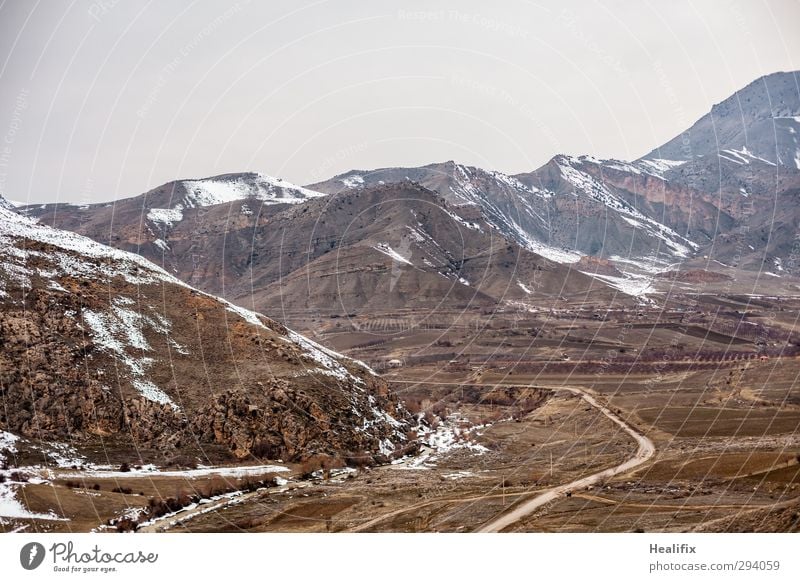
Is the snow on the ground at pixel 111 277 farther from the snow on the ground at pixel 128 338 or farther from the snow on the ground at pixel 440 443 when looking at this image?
the snow on the ground at pixel 440 443

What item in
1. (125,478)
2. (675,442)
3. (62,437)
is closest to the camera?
(125,478)

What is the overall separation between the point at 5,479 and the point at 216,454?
43.5 ft

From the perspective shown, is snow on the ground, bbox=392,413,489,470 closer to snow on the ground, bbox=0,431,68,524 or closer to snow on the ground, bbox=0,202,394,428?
snow on the ground, bbox=0,202,394,428

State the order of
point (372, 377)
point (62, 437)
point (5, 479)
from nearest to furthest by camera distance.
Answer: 1. point (5, 479)
2. point (62, 437)
3. point (372, 377)

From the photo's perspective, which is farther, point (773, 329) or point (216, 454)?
point (773, 329)

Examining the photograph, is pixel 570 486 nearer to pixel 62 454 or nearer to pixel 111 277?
pixel 62 454

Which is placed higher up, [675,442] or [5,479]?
[5,479]

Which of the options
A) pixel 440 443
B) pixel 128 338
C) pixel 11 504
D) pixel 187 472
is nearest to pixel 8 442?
pixel 11 504

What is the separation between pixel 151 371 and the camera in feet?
162

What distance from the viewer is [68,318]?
4997 centimetres

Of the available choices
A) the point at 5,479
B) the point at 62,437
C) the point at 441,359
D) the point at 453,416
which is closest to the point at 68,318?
the point at 62,437

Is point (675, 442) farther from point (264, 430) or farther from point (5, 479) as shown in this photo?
point (5, 479)

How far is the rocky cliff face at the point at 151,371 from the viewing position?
146ft

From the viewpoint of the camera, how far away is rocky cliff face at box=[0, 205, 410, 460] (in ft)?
146
